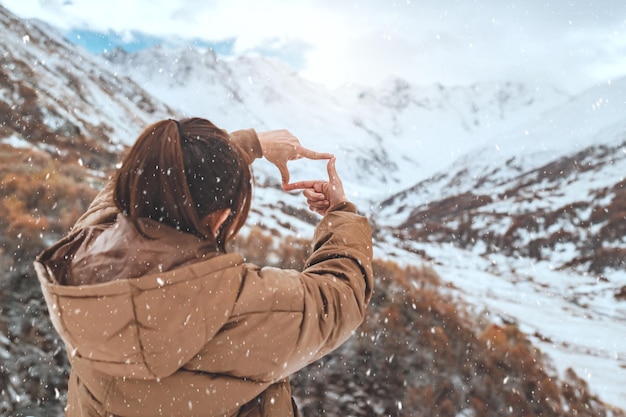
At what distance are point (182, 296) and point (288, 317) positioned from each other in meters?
0.25

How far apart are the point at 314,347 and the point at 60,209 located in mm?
5721

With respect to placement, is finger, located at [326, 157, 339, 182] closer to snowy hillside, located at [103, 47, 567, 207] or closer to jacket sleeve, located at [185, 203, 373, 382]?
jacket sleeve, located at [185, 203, 373, 382]

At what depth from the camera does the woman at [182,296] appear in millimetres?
956

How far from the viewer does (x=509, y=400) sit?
501 cm

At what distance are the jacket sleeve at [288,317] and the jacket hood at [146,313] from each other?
0.15 feet

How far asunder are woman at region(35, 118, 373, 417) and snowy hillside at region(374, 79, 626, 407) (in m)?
6.01

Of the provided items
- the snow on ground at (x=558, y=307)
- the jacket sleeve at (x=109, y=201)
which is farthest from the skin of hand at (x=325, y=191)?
the snow on ground at (x=558, y=307)

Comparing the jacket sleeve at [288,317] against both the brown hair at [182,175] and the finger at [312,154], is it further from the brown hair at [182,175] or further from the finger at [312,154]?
the finger at [312,154]

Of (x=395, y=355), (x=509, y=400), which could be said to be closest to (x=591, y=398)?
(x=509, y=400)

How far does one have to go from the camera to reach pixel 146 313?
0.94 meters

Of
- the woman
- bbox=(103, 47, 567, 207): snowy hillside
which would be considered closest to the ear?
the woman

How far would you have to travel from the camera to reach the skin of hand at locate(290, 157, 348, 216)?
1391 millimetres

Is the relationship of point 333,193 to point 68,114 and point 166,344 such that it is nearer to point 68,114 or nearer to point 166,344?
point 166,344

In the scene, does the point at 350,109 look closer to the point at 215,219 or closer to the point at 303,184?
the point at 303,184
